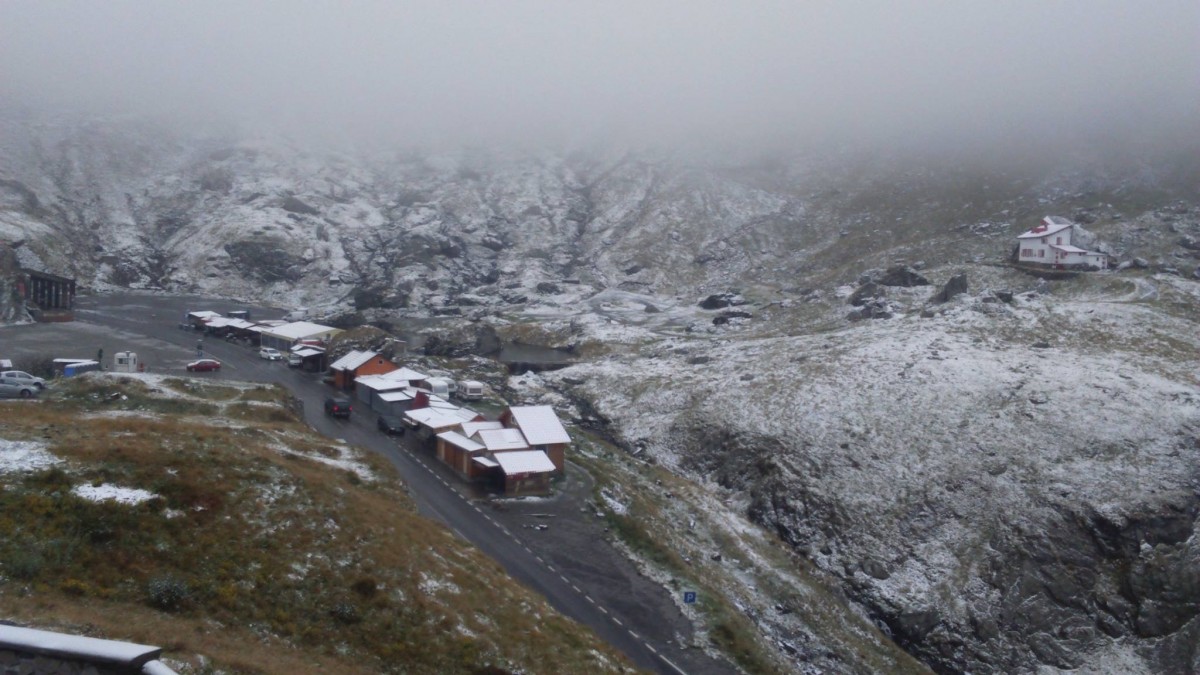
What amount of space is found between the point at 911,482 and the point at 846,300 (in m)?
39.9

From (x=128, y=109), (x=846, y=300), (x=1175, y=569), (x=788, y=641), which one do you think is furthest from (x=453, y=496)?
(x=128, y=109)

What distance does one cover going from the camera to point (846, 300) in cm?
8012

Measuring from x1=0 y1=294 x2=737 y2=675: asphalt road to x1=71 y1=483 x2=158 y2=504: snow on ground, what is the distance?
14.7 metres

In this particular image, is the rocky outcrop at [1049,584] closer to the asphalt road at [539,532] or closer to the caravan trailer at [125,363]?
the asphalt road at [539,532]

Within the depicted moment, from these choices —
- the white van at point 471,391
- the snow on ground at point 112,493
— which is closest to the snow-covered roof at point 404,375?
the white van at point 471,391

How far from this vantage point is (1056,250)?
76312 mm

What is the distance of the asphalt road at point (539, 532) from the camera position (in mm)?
28750

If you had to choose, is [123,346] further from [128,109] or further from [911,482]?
[128,109]

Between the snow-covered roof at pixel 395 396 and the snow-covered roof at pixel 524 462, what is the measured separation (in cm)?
1289

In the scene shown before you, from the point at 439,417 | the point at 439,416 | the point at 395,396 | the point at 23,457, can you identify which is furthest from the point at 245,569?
the point at 395,396

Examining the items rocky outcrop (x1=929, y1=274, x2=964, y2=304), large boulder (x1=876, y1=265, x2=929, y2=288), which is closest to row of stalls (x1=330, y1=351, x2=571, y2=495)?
rocky outcrop (x1=929, y1=274, x2=964, y2=304)

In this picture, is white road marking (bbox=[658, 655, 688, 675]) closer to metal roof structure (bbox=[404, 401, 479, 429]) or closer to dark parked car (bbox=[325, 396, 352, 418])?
metal roof structure (bbox=[404, 401, 479, 429])

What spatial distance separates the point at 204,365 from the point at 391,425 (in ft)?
59.1

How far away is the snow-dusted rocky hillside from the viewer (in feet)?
123
